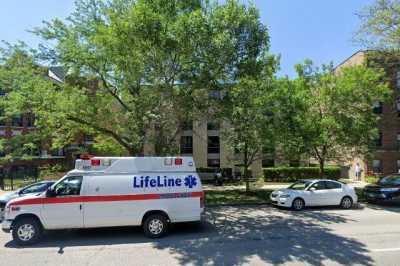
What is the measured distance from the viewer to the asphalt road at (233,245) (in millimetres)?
7543

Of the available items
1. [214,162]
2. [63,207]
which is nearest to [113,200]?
[63,207]

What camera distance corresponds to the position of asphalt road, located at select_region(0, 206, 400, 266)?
7543 mm

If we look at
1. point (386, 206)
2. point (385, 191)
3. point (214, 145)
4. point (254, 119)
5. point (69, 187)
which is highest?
point (254, 119)

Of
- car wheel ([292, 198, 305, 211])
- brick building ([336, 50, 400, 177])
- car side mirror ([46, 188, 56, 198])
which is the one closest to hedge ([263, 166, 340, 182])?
brick building ([336, 50, 400, 177])

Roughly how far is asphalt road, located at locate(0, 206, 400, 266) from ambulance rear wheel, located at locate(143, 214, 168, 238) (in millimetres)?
278

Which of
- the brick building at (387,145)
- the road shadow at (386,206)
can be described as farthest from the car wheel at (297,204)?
the brick building at (387,145)

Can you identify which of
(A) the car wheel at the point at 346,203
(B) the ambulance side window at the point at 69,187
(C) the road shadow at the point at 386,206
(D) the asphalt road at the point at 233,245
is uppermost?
(B) the ambulance side window at the point at 69,187

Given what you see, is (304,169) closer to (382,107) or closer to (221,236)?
(382,107)

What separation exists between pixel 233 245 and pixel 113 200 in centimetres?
386

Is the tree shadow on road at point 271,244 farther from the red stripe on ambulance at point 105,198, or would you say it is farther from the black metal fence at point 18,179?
the black metal fence at point 18,179

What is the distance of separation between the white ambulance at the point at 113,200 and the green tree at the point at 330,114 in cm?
1025

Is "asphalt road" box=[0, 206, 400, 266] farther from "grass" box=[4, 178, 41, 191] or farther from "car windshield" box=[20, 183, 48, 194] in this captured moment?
"grass" box=[4, 178, 41, 191]

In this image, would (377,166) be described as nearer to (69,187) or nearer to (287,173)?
(287,173)

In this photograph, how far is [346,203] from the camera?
15.6 m
